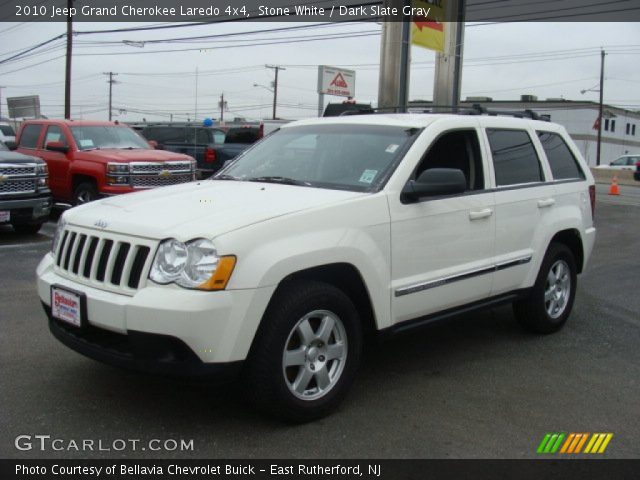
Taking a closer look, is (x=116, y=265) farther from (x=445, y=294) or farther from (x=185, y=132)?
(x=185, y=132)

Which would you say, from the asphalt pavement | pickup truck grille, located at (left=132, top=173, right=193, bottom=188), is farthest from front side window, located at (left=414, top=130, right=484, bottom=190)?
pickup truck grille, located at (left=132, top=173, right=193, bottom=188)

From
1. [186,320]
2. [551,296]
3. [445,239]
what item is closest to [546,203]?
[551,296]

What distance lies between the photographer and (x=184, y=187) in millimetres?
4797

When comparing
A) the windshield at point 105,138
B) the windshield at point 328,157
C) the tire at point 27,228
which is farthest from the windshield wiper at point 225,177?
the windshield at point 105,138

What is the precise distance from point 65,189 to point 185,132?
8.37 m

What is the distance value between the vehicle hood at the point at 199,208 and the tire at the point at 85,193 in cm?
741

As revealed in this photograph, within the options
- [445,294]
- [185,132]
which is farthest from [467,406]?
[185,132]

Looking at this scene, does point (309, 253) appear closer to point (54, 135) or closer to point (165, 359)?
point (165, 359)

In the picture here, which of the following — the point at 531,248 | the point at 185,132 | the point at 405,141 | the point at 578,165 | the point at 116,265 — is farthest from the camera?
the point at 185,132

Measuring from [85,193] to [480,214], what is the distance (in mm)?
8703

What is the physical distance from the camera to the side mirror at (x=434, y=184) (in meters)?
4.32

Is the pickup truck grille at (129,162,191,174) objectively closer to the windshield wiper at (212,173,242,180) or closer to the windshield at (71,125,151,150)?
the windshield at (71,125,151,150)

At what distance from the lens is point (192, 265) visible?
3.51 meters
